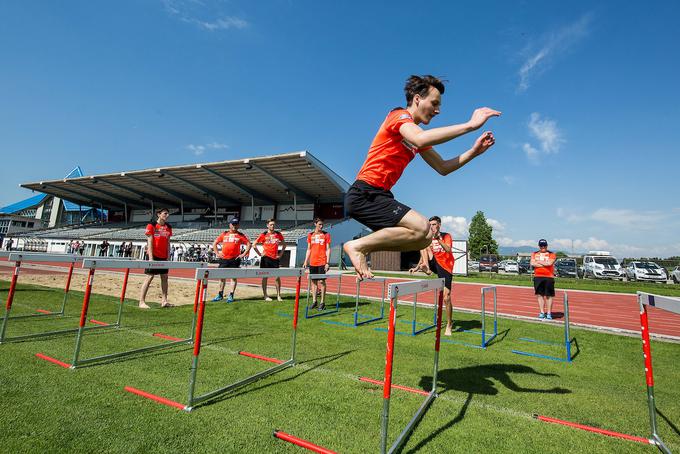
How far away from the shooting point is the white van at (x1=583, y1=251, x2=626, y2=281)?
24.6m

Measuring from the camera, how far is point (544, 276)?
8562 mm

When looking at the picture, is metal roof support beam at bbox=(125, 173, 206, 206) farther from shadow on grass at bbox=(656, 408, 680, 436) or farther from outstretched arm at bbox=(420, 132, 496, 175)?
shadow on grass at bbox=(656, 408, 680, 436)

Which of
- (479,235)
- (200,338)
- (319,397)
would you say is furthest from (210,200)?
(479,235)

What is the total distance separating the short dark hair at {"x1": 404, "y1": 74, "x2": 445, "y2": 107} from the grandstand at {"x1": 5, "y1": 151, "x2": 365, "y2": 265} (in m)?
24.4

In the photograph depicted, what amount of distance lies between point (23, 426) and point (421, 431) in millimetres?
2973

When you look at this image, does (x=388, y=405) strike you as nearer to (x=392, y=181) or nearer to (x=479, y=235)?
(x=392, y=181)

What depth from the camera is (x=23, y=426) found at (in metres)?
2.37

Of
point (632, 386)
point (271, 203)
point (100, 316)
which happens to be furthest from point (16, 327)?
point (271, 203)

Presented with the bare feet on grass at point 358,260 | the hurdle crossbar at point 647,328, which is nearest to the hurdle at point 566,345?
the hurdle crossbar at point 647,328

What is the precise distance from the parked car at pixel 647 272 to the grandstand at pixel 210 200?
23714 millimetres

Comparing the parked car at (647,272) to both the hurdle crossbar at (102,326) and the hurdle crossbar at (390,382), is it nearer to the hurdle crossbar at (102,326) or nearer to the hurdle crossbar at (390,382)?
the hurdle crossbar at (390,382)

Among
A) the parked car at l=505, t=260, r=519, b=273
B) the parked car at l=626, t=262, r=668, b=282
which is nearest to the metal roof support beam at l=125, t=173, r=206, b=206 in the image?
the parked car at l=505, t=260, r=519, b=273

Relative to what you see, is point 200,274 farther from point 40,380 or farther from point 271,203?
point 271,203

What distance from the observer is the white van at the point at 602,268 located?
24.6 m
